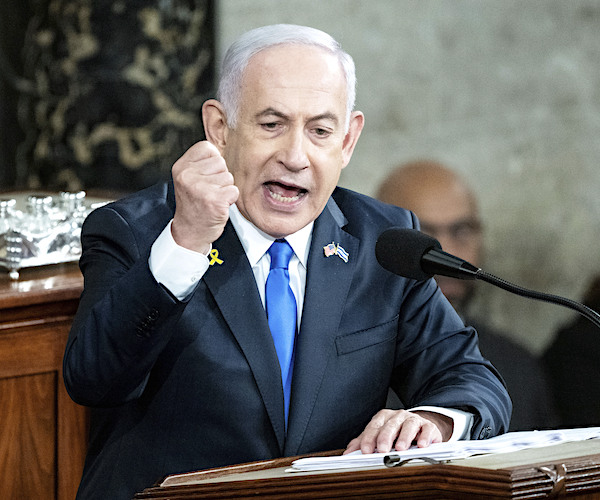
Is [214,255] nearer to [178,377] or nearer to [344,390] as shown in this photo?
[178,377]

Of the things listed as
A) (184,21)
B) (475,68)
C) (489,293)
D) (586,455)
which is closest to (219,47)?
(184,21)

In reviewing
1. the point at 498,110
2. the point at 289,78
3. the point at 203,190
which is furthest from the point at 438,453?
the point at 498,110

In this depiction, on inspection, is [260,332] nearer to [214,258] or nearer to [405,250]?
[214,258]

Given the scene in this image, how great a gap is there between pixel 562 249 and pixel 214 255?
2.56 m

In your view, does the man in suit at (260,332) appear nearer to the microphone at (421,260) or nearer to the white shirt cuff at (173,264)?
the white shirt cuff at (173,264)

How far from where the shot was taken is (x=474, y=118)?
12.9 feet

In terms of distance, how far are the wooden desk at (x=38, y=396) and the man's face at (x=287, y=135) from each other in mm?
394

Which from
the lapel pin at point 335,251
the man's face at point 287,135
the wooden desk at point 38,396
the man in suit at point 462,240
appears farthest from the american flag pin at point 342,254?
the man in suit at point 462,240

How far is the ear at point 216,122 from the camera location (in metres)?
1.70

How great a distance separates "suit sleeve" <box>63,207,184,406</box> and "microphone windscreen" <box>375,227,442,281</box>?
0.32 m

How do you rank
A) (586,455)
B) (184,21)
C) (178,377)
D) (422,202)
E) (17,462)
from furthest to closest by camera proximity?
(184,21)
(422,202)
(17,462)
(178,377)
(586,455)

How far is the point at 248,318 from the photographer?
1606mm

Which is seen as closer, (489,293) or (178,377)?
(178,377)

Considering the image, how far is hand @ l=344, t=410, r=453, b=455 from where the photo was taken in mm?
1352
